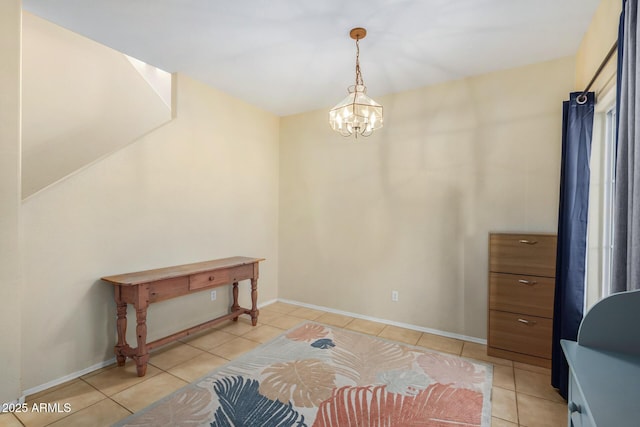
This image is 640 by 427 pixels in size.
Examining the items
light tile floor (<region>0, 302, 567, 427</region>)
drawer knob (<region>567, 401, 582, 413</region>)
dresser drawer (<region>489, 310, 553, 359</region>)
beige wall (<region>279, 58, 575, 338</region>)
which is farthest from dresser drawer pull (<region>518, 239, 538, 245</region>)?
drawer knob (<region>567, 401, 582, 413</region>)

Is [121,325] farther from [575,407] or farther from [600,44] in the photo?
[600,44]

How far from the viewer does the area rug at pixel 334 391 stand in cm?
193

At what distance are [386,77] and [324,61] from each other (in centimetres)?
73

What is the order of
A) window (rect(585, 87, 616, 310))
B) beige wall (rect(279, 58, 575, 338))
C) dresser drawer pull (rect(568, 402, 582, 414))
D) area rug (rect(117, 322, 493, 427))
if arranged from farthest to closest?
1. beige wall (rect(279, 58, 575, 338))
2. window (rect(585, 87, 616, 310))
3. area rug (rect(117, 322, 493, 427))
4. dresser drawer pull (rect(568, 402, 582, 414))

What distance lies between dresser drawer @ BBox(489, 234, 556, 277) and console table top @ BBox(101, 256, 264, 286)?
8.25 ft

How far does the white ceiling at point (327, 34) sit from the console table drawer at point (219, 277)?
207cm

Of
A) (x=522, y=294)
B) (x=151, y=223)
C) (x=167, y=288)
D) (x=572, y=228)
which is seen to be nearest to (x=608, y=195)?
(x=572, y=228)

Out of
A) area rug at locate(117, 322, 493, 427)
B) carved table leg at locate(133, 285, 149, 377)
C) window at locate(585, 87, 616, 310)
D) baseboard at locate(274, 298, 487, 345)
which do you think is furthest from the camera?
baseboard at locate(274, 298, 487, 345)

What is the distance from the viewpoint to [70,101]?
3.14m

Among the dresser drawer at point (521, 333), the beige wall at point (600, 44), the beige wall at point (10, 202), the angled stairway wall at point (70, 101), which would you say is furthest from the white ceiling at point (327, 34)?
the dresser drawer at point (521, 333)

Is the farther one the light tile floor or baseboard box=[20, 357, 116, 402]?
baseboard box=[20, 357, 116, 402]

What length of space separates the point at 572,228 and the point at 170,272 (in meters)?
3.30

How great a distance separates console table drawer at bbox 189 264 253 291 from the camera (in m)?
2.87

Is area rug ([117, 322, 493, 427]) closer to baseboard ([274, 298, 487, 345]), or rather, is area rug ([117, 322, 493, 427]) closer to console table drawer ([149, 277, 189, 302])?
baseboard ([274, 298, 487, 345])
